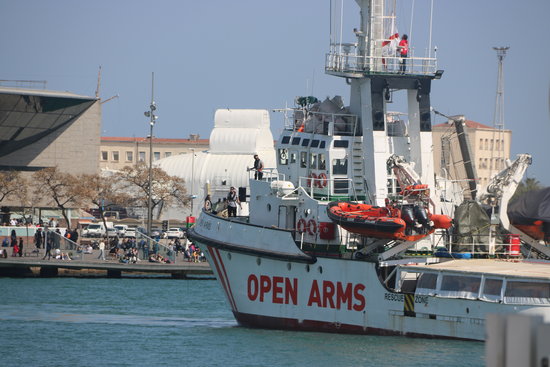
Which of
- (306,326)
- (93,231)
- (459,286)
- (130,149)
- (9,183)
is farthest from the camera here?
(130,149)

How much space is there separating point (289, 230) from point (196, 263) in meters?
28.8

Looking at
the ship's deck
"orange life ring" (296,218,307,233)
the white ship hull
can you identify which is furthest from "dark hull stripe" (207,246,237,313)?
the ship's deck

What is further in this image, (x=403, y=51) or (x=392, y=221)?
(x=403, y=51)

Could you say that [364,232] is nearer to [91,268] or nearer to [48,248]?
[91,268]

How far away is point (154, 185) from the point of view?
8819cm

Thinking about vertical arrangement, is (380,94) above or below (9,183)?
above

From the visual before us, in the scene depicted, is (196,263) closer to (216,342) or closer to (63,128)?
(216,342)

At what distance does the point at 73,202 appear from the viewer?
78875 mm

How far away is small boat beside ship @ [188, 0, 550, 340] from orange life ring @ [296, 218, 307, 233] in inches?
1.6

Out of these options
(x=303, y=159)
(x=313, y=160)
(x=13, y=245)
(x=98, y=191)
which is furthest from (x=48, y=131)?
(x=313, y=160)

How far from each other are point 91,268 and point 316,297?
26982mm

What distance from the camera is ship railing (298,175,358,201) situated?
28.5 metres

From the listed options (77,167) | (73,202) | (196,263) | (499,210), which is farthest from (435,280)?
(77,167)

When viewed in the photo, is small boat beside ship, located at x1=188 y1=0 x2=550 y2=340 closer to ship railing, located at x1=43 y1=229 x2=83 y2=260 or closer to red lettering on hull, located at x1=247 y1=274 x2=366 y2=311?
red lettering on hull, located at x1=247 y1=274 x2=366 y2=311
